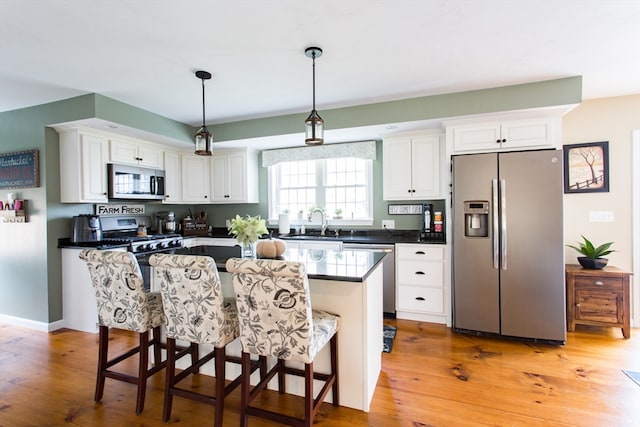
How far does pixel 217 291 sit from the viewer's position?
5.86ft

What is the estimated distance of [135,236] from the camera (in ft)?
14.1

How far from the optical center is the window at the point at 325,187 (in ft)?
14.8

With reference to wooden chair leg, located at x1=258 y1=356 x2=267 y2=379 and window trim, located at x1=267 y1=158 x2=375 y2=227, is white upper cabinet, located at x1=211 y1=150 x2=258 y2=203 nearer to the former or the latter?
window trim, located at x1=267 y1=158 x2=375 y2=227

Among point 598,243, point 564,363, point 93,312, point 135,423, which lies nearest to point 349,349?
point 135,423

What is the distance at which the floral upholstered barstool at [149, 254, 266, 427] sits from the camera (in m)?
1.78

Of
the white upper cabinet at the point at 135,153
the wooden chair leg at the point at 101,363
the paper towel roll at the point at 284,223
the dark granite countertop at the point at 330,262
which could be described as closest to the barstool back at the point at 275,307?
the dark granite countertop at the point at 330,262

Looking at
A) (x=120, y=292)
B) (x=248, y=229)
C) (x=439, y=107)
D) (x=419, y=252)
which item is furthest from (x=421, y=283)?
(x=120, y=292)

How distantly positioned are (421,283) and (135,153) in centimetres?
387

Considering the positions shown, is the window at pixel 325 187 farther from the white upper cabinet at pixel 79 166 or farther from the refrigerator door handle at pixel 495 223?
the white upper cabinet at pixel 79 166

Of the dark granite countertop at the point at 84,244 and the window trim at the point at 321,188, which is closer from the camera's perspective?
the dark granite countertop at the point at 84,244

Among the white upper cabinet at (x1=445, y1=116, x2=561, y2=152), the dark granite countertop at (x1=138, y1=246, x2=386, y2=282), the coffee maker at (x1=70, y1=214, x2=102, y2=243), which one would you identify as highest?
the white upper cabinet at (x1=445, y1=116, x2=561, y2=152)

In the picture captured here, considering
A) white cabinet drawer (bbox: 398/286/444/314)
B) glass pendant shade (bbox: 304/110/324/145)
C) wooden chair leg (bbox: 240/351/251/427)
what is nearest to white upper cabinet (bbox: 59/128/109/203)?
glass pendant shade (bbox: 304/110/324/145)

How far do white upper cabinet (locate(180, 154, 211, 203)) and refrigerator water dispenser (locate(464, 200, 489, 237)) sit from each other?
3.61 metres

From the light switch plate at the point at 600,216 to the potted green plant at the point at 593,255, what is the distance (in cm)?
27
